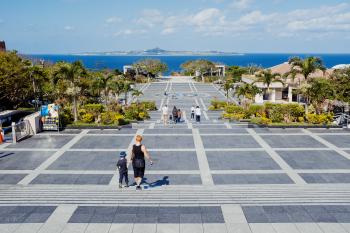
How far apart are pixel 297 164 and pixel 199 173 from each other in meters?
4.09

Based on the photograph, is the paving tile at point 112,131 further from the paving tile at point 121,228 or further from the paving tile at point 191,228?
the paving tile at point 191,228

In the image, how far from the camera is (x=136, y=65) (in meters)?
78.9

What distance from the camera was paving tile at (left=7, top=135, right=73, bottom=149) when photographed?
18.5 meters

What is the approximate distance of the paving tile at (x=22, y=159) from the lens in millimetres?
15155

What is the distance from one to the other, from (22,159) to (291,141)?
12581 millimetres

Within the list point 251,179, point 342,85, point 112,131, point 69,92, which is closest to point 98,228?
point 251,179

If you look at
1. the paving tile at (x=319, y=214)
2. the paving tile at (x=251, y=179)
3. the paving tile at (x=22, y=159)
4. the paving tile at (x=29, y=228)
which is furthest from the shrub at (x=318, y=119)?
the paving tile at (x=29, y=228)

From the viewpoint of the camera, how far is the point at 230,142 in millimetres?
19062

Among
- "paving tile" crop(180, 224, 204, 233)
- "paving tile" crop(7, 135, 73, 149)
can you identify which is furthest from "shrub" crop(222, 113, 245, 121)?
"paving tile" crop(180, 224, 204, 233)

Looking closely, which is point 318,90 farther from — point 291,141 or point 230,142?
point 230,142

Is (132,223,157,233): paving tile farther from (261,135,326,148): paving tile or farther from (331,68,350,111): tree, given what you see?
(331,68,350,111): tree

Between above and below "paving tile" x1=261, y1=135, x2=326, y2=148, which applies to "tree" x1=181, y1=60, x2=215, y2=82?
above

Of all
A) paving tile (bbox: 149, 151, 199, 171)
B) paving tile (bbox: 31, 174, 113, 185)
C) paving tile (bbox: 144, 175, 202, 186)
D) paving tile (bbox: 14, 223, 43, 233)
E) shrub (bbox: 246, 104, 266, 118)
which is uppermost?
shrub (bbox: 246, 104, 266, 118)

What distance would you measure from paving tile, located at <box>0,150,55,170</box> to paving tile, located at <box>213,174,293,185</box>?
23.7 ft
